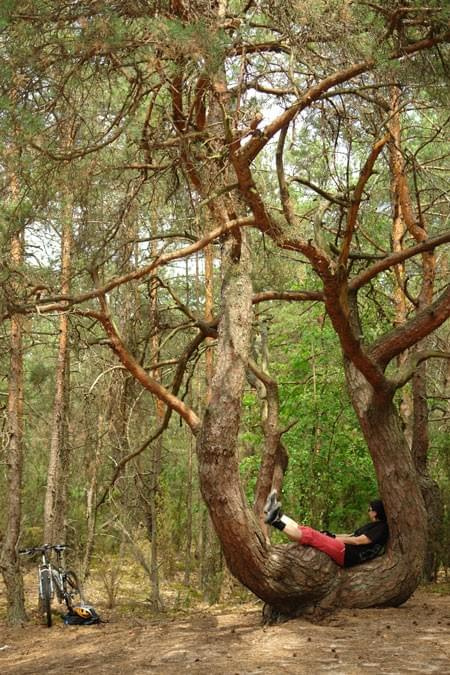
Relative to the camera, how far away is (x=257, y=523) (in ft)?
20.6

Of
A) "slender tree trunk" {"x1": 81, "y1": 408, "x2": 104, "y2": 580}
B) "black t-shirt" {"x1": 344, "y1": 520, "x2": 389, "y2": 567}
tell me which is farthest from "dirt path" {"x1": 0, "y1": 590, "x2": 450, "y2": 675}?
"slender tree trunk" {"x1": 81, "y1": 408, "x2": 104, "y2": 580}

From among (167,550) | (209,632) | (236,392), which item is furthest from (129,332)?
(167,550)

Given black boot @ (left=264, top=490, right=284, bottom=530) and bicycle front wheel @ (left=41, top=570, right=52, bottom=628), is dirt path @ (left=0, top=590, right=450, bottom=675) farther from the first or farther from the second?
bicycle front wheel @ (left=41, top=570, right=52, bottom=628)

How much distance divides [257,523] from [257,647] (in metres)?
1.13

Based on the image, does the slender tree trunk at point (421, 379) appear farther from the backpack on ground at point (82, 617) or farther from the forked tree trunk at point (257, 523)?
the backpack on ground at point (82, 617)

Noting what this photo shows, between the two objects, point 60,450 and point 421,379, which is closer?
point 421,379

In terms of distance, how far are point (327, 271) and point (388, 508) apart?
8.07 feet

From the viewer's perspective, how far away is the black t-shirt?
6746mm

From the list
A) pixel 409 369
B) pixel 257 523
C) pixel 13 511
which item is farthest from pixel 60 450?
pixel 409 369

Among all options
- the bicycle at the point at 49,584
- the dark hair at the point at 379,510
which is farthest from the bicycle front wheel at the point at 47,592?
the dark hair at the point at 379,510

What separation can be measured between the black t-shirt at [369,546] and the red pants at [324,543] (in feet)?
0.59

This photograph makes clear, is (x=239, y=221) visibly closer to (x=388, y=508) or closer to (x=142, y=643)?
(x=388, y=508)

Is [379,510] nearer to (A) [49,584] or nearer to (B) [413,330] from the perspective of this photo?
(B) [413,330]

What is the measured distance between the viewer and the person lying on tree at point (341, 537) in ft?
20.3
